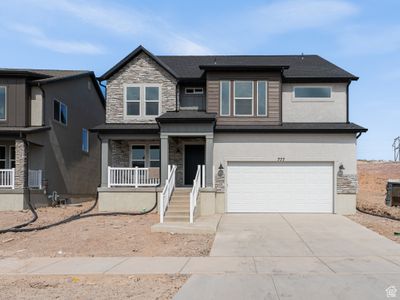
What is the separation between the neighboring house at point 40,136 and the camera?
64.3 feet

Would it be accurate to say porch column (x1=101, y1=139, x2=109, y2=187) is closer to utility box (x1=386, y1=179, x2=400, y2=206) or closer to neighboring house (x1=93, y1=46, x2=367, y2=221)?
neighboring house (x1=93, y1=46, x2=367, y2=221)

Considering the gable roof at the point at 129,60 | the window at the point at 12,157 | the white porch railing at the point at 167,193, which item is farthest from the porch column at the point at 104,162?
the window at the point at 12,157

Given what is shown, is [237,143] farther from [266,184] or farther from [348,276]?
[348,276]

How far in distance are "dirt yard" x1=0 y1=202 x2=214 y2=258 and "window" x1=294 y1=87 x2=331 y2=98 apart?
346 inches

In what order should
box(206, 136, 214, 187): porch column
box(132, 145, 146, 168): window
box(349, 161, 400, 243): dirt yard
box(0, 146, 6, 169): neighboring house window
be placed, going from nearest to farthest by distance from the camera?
box(349, 161, 400, 243): dirt yard → box(206, 136, 214, 187): porch column → box(132, 145, 146, 168): window → box(0, 146, 6, 169): neighboring house window

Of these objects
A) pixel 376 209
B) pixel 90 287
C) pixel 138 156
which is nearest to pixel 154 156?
pixel 138 156

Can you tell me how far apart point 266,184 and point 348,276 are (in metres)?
10.5

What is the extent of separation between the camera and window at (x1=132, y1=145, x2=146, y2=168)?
21.7 m

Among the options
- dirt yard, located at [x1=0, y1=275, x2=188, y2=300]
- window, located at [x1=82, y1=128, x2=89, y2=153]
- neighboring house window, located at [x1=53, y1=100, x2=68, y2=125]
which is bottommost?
dirt yard, located at [x1=0, y1=275, x2=188, y2=300]

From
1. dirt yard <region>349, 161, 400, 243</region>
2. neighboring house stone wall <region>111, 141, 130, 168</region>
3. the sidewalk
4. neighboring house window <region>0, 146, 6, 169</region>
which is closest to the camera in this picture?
the sidewalk

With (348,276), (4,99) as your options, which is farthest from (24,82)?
(348,276)

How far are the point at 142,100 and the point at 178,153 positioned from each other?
2950 mm

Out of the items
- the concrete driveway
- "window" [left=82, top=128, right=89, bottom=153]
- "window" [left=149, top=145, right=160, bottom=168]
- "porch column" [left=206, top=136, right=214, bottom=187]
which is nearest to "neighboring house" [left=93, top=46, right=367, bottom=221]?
"porch column" [left=206, top=136, right=214, bottom=187]

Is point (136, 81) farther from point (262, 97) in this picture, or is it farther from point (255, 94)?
point (262, 97)
